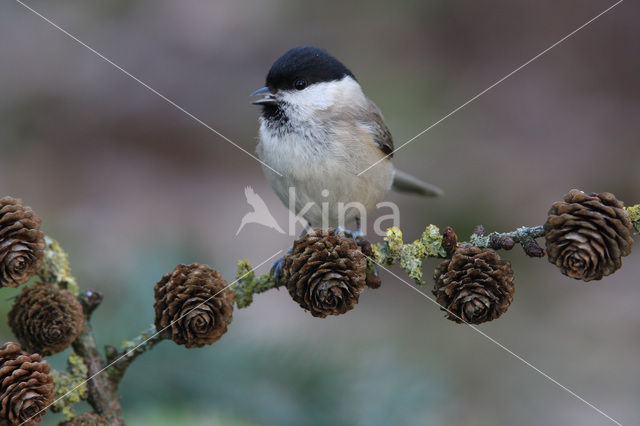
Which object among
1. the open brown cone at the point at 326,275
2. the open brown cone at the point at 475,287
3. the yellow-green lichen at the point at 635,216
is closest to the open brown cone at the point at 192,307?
the open brown cone at the point at 326,275

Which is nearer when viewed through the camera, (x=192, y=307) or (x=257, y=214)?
(x=192, y=307)

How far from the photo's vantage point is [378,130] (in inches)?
74.9

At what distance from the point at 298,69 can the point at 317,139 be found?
9.4 inches

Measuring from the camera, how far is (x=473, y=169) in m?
3.14

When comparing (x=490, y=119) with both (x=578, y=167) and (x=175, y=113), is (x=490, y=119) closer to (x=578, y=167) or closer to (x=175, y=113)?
(x=578, y=167)

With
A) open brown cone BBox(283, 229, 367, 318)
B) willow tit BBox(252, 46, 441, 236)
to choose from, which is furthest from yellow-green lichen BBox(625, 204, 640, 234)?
willow tit BBox(252, 46, 441, 236)

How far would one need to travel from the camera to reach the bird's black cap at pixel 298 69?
170 cm

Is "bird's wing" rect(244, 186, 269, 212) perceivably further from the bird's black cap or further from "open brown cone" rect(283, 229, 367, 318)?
"open brown cone" rect(283, 229, 367, 318)

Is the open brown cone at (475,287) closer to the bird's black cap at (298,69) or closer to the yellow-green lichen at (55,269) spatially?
the yellow-green lichen at (55,269)

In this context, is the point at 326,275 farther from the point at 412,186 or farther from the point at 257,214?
the point at 257,214

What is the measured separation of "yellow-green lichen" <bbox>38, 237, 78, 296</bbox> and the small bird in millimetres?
1860

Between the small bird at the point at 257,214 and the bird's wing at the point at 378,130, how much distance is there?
114 centimetres

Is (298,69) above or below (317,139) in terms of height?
above

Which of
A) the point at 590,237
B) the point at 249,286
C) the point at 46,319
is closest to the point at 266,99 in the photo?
the point at 249,286
